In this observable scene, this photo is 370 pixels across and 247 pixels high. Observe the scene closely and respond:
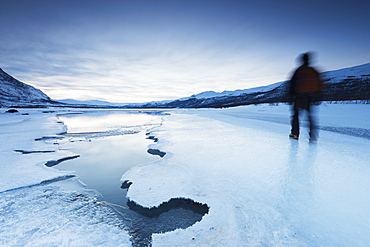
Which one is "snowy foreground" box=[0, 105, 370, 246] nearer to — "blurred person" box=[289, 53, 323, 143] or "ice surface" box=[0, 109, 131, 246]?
"ice surface" box=[0, 109, 131, 246]

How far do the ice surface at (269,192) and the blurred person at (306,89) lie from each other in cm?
88

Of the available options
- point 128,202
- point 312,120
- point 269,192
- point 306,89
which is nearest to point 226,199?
point 269,192

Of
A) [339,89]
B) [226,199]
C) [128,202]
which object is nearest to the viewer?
[226,199]

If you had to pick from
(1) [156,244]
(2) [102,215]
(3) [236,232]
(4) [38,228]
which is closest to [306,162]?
(3) [236,232]

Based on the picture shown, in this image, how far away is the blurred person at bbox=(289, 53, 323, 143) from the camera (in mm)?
Answer: 4036

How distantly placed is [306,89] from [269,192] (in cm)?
327

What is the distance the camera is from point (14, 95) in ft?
336

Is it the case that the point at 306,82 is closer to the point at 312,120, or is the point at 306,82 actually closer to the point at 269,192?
the point at 312,120

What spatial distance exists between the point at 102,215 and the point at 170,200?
86 cm

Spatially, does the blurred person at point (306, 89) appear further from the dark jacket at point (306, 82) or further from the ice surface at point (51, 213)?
the ice surface at point (51, 213)

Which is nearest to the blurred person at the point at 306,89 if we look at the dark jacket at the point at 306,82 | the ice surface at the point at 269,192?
the dark jacket at the point at 306,82

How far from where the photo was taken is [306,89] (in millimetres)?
4168

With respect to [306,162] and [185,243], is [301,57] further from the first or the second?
[185,243]

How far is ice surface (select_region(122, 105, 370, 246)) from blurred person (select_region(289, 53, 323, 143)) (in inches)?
34.7
